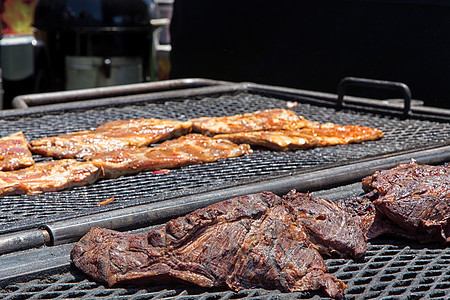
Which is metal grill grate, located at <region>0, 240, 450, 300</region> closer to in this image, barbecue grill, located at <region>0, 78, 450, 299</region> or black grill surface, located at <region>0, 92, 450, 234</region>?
barbecue grill, located at <region>0, 78, 450, 299</region>

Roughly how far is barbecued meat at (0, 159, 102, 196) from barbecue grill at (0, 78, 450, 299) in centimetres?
5

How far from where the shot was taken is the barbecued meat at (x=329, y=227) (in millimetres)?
2537

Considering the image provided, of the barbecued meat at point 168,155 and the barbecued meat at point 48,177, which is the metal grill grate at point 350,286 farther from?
the barbecued meat at point 168,155

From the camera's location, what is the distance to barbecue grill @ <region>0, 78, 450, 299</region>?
230cm

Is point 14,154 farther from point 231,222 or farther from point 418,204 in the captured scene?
point 418,204

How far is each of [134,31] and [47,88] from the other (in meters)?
1.39

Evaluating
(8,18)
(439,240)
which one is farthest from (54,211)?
(8,18)

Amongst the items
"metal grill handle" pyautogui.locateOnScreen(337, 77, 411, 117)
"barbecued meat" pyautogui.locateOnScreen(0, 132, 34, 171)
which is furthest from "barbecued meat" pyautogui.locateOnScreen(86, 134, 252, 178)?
"metal grill handle" pyautogui.locateOnScreen(337, 77, 411, 117)

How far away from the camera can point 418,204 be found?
9.08 feet

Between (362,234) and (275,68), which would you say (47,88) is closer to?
(275,68)

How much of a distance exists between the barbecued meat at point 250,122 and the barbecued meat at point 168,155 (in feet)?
0.84

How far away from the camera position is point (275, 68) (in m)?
7.45

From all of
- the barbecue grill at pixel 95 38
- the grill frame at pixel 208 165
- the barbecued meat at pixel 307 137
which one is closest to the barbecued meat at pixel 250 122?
the barbecued meat at pixel 307 137

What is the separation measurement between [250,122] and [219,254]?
2.42 m
